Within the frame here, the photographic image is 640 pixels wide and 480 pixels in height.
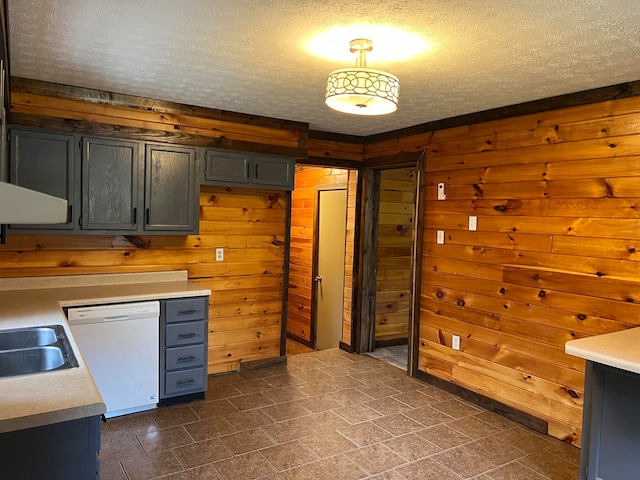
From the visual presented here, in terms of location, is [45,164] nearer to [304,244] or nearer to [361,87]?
[361,87]

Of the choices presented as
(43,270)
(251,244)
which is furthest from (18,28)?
(251,244)

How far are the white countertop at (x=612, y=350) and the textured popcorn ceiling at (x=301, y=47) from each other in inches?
58.9

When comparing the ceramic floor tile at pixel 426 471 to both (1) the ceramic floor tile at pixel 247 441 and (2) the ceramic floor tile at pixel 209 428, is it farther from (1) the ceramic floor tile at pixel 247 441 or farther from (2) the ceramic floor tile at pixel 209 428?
(2) the ceramic floor tile at pixel 209 428

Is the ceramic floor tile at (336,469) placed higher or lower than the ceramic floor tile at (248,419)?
lower

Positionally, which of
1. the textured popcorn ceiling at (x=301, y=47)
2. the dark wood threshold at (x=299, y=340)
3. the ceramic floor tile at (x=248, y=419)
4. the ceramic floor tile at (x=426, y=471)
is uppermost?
the textured popcorn ceiling at (x=301, y=47)

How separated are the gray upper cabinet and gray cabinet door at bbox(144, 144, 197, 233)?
18 centimetres

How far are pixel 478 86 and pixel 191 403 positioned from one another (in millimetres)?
3142

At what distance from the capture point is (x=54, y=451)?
160 cm

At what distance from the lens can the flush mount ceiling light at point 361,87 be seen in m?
2.17

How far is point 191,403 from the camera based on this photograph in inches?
147

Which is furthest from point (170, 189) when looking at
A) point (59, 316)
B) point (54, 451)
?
point (54, 451)

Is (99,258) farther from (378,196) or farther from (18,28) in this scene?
(378,196)

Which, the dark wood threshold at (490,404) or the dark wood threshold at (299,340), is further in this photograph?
the dark wood threshold at (299,340)

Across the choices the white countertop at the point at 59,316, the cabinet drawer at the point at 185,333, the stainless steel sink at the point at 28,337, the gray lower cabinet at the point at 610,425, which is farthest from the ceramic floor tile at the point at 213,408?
the gray lower cabinet at the point at 610,425
